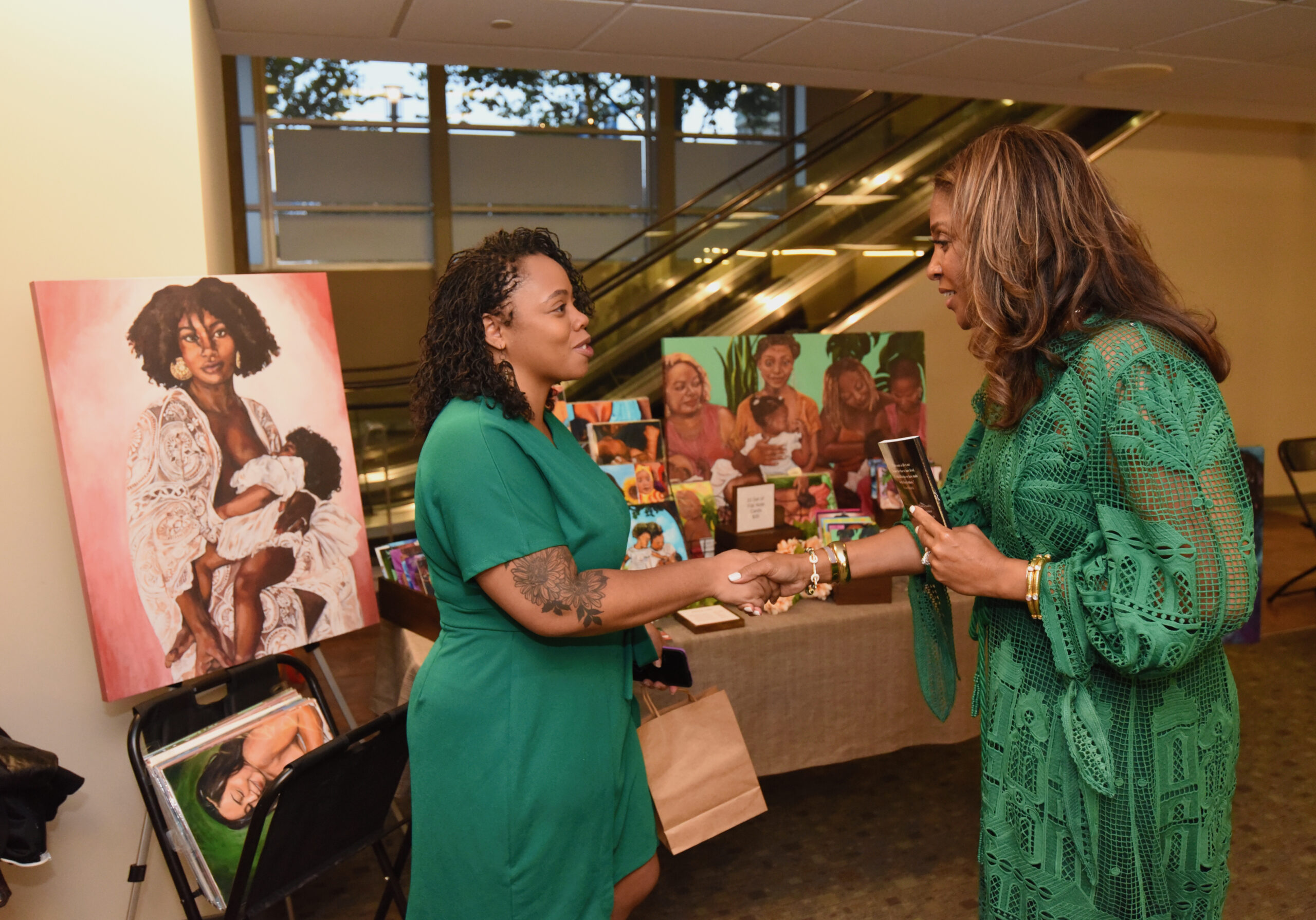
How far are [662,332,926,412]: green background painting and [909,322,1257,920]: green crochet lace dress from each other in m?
2.03

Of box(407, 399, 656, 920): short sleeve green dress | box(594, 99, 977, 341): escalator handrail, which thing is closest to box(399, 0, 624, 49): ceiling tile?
box(407, 399, 656, 920): short sleeve green dress

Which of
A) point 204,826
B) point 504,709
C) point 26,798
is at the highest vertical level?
point 504,709

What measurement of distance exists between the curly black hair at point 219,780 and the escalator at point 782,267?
12.0 feet

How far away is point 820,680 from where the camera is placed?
3086 mm

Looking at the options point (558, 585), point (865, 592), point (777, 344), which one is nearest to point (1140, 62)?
point (777, 344)

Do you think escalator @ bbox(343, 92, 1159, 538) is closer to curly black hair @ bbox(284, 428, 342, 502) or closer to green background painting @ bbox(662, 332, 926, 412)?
green background painting @ bbox(662, 332, 926, 412)

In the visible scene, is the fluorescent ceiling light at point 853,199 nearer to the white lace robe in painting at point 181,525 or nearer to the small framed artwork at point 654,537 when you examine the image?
the small framed artwork at point 654,537

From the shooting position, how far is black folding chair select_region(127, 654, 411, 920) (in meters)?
2.00

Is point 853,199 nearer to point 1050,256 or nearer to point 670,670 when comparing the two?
point 670,670

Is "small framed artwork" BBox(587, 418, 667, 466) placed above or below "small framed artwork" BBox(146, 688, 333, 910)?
above

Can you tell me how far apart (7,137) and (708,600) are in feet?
7.57

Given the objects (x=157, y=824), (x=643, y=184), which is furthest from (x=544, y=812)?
(x=643, y=184)

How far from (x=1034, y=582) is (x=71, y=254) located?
7.71 feet

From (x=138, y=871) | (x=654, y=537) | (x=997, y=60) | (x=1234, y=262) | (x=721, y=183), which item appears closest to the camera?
(x=138, y=871)
